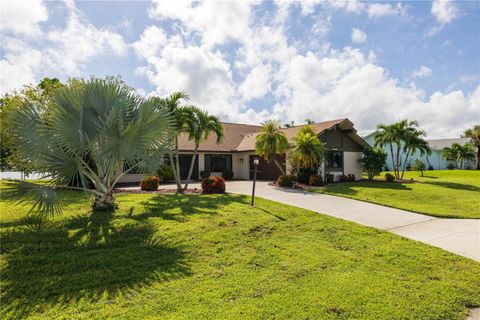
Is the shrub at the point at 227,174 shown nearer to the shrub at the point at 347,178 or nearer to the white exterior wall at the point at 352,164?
the shrub at the point at 347,178

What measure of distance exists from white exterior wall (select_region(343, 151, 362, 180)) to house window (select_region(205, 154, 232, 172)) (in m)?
9.74

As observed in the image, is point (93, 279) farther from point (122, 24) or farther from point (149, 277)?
point (122, 24)

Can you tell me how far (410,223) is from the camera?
9.05 metres

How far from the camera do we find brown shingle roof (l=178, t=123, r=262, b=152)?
22953mm

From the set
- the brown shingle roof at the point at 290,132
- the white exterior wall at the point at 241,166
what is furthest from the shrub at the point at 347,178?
the white exterior wall at the point at 241,166

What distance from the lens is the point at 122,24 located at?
975 cm

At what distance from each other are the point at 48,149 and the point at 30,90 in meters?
10.4

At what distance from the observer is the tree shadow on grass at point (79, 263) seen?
4.05 meters

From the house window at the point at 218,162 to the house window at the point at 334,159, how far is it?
27.9ft

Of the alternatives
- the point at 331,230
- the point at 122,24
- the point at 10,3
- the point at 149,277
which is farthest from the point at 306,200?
the point at 10,3

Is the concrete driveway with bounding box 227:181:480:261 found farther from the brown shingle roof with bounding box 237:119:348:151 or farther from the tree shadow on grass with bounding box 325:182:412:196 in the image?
the brown shingle roof with bounding box 237:119:348:151

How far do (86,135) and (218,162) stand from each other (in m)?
17.3

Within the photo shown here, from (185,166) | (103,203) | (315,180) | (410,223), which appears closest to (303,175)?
(315,180)

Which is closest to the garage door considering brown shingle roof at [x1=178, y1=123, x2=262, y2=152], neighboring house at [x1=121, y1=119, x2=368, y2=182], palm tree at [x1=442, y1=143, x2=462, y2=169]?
neighboring house at [x1=121, y1=119, x2=368, y2=182]
